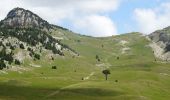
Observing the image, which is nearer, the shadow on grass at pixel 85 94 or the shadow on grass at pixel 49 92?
the shadow on grass at pixel 49 92

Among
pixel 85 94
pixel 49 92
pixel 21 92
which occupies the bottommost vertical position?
pixel 85 94

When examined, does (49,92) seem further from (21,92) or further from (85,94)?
(85,94)

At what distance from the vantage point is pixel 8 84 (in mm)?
175125

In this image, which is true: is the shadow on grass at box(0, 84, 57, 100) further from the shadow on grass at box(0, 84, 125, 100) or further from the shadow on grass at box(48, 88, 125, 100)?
the shadow on grass at box(48, 88, 125, 100)

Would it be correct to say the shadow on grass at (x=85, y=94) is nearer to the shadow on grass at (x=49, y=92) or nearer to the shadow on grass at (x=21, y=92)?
the shadow on grass at (x=49, y=92)

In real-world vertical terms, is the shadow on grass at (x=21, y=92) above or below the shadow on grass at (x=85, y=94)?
above

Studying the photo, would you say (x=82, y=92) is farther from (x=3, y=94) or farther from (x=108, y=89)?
Answer: (x=3, y=94)

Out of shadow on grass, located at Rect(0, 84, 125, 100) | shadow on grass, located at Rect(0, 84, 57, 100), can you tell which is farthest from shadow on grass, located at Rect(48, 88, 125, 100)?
shadow on grass, located at Rect(0, 84, 57, 100)

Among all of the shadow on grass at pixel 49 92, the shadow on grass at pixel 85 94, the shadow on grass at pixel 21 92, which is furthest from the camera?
the shadow on grass at pixel 85 94

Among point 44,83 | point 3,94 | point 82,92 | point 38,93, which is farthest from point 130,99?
point 44,83

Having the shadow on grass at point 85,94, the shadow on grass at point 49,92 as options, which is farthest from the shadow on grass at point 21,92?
the shadow on grass at point 85,94

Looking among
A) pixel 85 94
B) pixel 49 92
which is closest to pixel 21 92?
pixel 49 92

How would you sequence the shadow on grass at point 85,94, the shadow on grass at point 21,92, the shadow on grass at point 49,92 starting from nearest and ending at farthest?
the shadow on grass at point 21,92 → the shadow on grass at point 49,92 → the shadow on grass at point 85,94

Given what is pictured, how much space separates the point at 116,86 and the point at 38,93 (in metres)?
40.4
